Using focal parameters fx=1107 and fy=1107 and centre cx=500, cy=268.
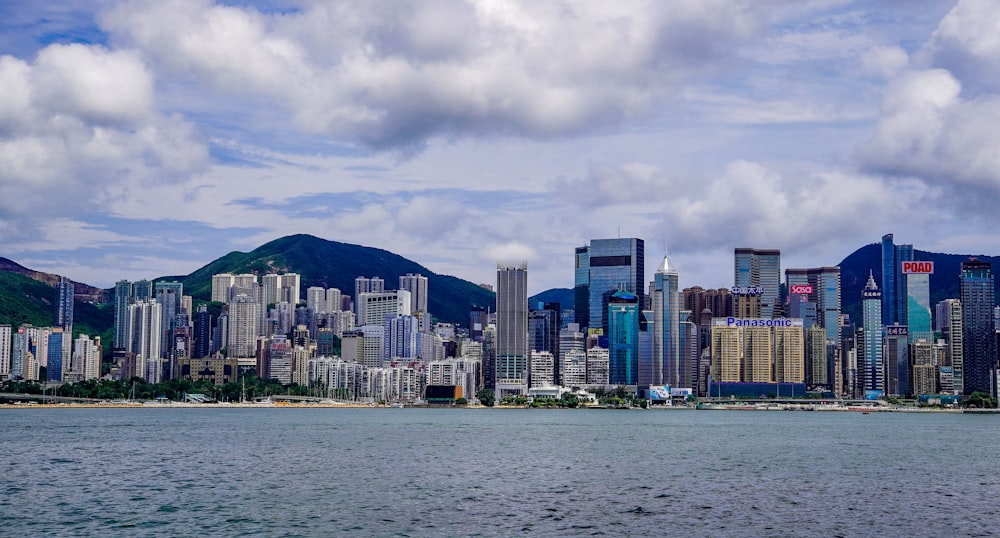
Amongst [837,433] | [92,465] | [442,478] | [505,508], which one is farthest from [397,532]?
[837,433]

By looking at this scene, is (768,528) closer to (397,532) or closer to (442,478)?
(397,532)

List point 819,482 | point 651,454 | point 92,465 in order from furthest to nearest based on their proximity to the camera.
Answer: point 651,454 → point 92,465 → point 819,482

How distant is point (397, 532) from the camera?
41.8m

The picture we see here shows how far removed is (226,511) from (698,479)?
27633 mm

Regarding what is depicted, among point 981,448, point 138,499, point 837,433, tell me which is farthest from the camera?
point 837,433

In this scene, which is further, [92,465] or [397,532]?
[92,465]

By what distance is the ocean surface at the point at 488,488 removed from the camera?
144ft

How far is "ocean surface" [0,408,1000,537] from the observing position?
43.9 meters

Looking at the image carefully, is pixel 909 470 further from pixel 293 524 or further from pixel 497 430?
pixel 497 430

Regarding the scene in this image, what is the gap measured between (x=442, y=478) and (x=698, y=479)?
14475 mm

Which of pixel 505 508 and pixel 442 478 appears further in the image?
pixel 442 478

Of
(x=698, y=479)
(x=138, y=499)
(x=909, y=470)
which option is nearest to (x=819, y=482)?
(x=698, y=479)

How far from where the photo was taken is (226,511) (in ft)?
155

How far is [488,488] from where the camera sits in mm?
57094
